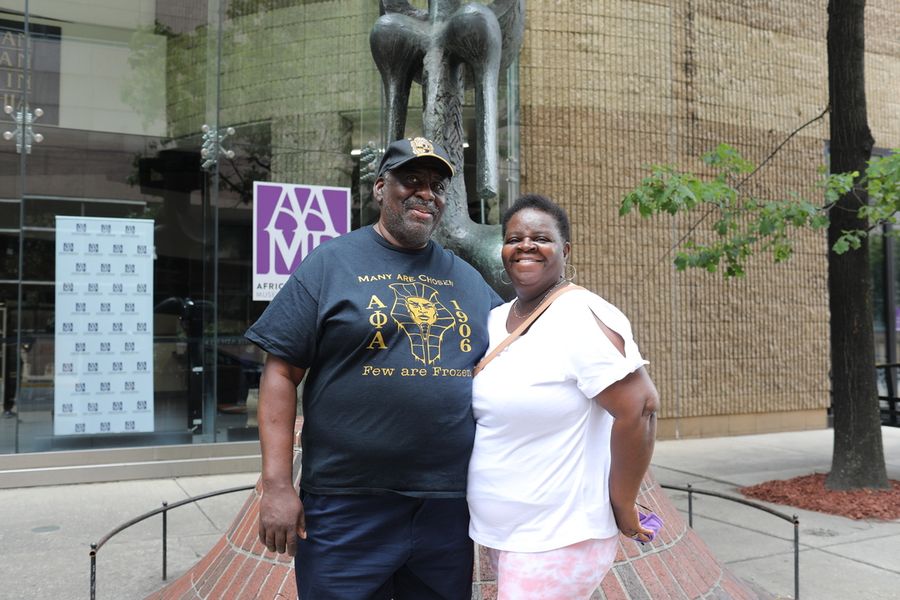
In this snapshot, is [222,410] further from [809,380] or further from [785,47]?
[785,47]

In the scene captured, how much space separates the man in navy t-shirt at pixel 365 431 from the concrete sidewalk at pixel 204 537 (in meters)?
3.30

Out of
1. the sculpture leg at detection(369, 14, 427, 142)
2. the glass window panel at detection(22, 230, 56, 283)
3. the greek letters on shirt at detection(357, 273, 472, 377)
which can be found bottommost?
the greek letters on shirt at detection(357, 273, 472, 377)

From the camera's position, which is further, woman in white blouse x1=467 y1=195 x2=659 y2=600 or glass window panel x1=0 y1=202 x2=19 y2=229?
glass window panel x1=0 y1=202 x2=19 y2=229

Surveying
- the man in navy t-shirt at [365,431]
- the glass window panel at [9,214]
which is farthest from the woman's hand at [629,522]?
the glass window panel at [9,214]

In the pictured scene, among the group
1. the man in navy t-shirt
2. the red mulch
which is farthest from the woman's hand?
the red mulch

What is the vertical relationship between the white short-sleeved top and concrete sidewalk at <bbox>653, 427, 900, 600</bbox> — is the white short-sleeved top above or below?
above

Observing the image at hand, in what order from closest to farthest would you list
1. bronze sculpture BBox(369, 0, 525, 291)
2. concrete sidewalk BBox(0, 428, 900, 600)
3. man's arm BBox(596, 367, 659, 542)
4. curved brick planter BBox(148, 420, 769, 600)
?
man's arm BBox(596, 367, 659, 542) < curved brick planter BBox(148, 420, 769, 600) < bronze sculpture BBox(369, 0, 525, 291) < concrete sidewalk BBox(0, 428, 900, 600)

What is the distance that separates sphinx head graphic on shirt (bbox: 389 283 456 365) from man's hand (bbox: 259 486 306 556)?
1.71ft

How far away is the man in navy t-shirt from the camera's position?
6.91 ft

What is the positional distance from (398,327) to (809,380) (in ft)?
39.2

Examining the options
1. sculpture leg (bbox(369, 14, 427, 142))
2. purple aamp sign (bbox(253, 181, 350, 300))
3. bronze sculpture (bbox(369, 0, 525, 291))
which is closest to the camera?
bronze sculpture (bbox(369, 0, 525, 291))

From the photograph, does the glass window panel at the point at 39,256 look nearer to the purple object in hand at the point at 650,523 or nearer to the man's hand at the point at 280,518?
the man's hand at the point at 280,518

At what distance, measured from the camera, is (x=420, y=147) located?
7.39 feet

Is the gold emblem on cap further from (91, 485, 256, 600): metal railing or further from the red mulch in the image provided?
the red mulch
